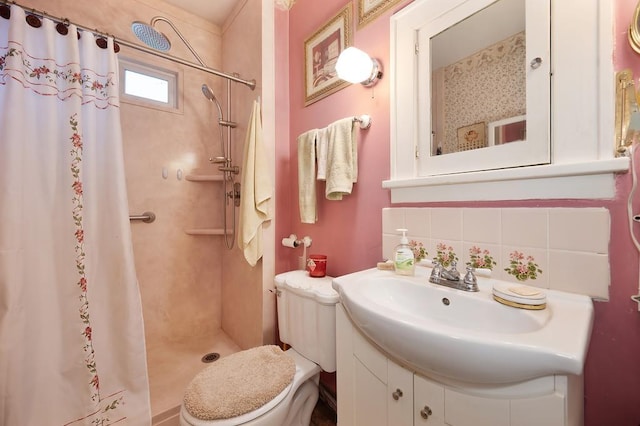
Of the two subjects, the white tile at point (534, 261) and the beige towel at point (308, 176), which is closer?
the white tile at point (534, 261)

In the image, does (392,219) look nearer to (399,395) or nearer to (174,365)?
(399,395)

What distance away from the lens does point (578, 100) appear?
0.62 metres

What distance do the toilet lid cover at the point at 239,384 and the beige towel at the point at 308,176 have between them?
0.66 m

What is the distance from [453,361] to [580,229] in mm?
500

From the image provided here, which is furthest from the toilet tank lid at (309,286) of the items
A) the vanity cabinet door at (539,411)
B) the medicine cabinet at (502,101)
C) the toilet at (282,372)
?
the vanity cabinet door at (539,411)

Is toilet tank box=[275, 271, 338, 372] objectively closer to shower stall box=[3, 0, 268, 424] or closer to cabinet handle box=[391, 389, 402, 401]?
shower stall box=[3, 0, 268, 424]

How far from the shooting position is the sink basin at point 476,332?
41 cm

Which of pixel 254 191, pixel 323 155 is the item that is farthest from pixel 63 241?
pixel 323 155

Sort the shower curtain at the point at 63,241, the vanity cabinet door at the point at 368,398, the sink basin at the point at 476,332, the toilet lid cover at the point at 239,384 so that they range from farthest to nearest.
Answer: the shower curtain at the point at 63,241, the toilet lid cover at the point at 239,384, the vanity cabinet door at the point at 368,398, the sink basin at the point at 476,332

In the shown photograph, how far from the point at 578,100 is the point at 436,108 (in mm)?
391

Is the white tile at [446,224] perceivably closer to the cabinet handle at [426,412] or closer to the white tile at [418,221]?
the white tile at [418,221]

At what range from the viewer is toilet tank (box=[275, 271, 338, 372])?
1000 millimetres

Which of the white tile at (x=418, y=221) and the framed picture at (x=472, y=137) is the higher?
the framed picture at (x=472, y=137)

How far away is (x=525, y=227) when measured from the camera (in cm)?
70
